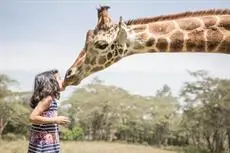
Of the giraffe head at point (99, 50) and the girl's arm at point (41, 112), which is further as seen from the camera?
the giraffe head at point (99, 50)

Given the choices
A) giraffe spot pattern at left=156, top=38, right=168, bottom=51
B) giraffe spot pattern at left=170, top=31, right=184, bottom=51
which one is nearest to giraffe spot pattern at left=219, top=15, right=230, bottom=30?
giraffe spot pattern at left=170, top=31, right=184, bottom=51

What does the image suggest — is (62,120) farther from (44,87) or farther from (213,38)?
(213,38)

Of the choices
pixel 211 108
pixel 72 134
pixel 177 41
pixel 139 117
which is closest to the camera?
pixel 177 41

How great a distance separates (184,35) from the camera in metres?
3.13

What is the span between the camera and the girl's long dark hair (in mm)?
2795

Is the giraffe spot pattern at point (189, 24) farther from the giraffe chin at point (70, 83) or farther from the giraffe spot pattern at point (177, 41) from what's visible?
the giraffe chin at point (70, 83)

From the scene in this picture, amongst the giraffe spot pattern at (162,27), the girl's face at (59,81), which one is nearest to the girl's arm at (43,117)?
the girl's face at (59,81)

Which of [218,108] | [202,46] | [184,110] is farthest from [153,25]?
[184,110]

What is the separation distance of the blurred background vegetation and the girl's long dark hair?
845 inches

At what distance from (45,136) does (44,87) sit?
13.5 inches

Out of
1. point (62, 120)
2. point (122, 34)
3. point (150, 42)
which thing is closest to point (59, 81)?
point (62, 120)

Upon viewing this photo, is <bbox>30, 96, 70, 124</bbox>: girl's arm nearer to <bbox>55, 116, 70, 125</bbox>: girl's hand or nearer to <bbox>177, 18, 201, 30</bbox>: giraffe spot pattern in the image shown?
<bbox>55, 116, 70, 125</bbox>: girl's hand

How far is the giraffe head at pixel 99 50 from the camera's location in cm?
311

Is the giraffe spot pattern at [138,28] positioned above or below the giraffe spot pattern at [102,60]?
above
